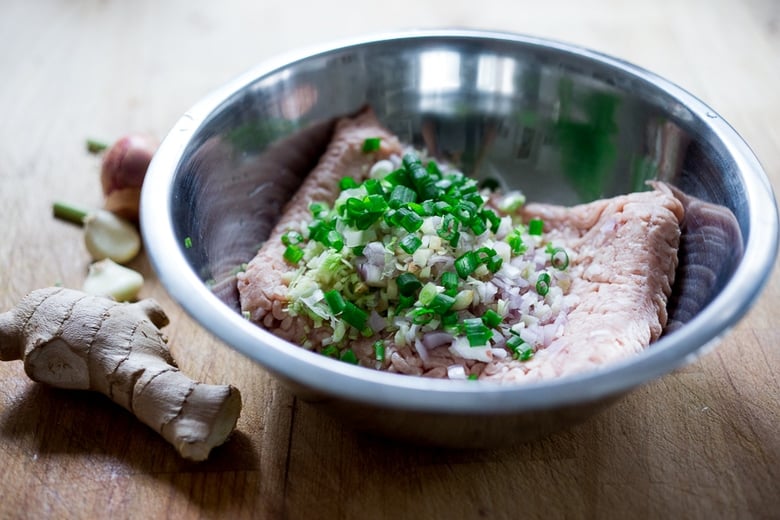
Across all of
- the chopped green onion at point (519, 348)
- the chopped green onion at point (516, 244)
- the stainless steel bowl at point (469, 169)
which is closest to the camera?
the stainless steel bowl at point (469, 169)

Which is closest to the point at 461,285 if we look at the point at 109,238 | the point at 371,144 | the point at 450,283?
the point at 450,283

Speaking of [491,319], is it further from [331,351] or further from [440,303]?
[331,351]

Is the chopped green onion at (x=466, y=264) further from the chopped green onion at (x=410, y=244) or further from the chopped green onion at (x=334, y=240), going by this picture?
the chopped green onion at (x=334, y=240)

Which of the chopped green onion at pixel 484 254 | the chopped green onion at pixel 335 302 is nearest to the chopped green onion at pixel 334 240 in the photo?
the chopped green onion at pixel 335 302

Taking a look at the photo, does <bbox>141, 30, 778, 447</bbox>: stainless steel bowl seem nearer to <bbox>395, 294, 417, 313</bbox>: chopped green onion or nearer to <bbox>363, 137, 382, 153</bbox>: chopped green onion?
<bbox>363, 137, 382, 153</bbox>: chopped green onion

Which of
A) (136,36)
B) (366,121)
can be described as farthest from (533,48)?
(136,36)

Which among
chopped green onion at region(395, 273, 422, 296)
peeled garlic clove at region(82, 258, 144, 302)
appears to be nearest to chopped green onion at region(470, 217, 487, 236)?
chopped green onion at region(395, 273, 422, 296)

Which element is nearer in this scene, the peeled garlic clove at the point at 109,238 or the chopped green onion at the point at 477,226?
the chopped green onion at the point at 477,226
